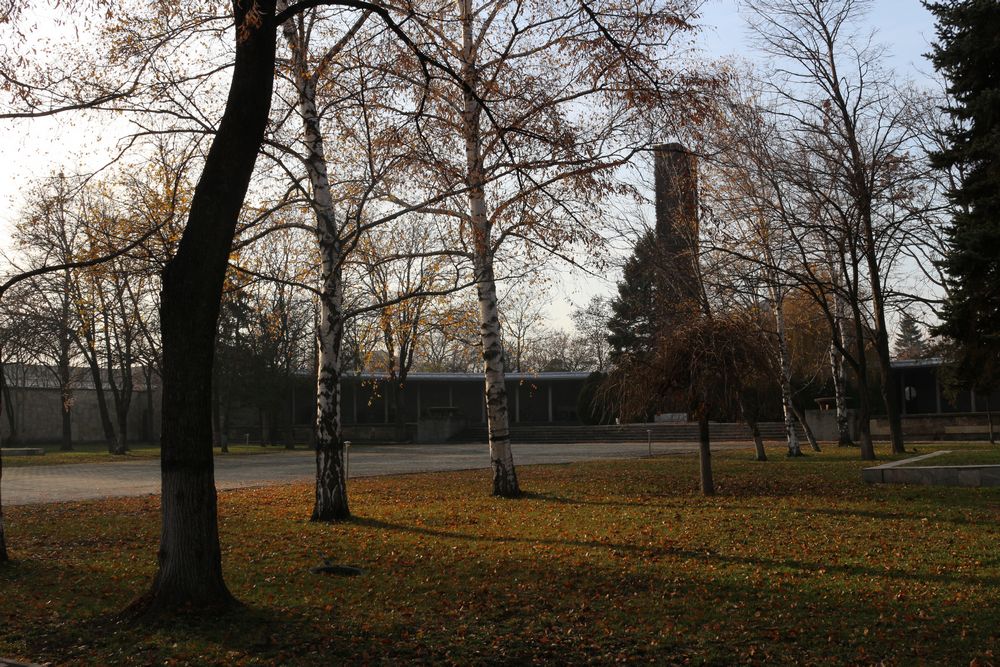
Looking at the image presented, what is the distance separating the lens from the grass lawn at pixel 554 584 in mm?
5422

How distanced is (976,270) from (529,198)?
874cm

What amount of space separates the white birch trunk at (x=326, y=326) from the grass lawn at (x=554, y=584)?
1.85 feet

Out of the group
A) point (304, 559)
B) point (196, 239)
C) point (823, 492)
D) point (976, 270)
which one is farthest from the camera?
point (976, 270)

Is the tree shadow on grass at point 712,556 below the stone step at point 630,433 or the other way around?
the other way around

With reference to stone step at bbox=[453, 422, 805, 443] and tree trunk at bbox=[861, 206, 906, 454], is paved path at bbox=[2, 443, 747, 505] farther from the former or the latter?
stone step at bbox=[453, 422, 805, 443]

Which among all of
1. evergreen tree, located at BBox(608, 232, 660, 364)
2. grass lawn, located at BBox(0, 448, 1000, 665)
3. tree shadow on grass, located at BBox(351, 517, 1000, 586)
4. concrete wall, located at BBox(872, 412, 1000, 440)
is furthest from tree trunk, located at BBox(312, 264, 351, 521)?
concrete wall, located at BBox(872, 412, 1000, 440)

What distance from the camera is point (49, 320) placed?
100 ft

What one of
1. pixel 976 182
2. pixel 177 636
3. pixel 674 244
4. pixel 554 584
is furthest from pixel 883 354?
pixel 177 636

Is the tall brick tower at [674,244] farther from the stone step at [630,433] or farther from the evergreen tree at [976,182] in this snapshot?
the stone step at [630,433]

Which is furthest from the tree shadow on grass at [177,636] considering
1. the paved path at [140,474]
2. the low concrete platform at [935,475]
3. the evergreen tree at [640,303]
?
the low concrete platform at [935,475]

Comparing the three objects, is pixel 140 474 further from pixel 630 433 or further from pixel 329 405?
pixel 630 433

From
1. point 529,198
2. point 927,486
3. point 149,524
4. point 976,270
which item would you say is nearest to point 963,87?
point 976,270

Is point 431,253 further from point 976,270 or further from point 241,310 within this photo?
point 241,310

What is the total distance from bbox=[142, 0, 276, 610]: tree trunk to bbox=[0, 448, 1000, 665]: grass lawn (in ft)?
1.37
